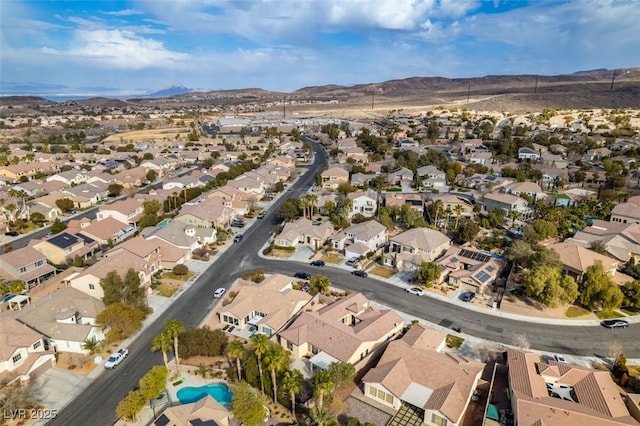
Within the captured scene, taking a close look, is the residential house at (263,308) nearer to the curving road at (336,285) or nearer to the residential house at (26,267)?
the curving road at (336,285)

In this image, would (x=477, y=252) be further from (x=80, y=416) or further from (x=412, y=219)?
(x=80, y=416)

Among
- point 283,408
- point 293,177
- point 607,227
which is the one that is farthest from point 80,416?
point 293,177

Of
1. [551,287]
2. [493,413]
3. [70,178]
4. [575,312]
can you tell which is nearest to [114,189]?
[70,178]

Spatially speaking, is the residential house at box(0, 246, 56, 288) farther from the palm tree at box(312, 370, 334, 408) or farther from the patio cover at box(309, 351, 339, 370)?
the palm tree at box(312, 370, 334, 408)

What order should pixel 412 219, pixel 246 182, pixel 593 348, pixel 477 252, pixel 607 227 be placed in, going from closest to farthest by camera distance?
1. pixel 593 348
2. pixel 477 252
3. pixel 607 227
4. pixel 412 219
5. pixel 246 182

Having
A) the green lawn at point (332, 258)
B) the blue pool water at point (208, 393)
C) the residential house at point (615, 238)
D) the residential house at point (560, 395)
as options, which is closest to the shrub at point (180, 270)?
the green lawn at point (332, 258)

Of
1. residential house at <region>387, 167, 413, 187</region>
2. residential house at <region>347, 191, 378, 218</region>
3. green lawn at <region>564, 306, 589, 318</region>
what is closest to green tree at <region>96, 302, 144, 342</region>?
residential house at <region>347, 191, 378, 218</region>
